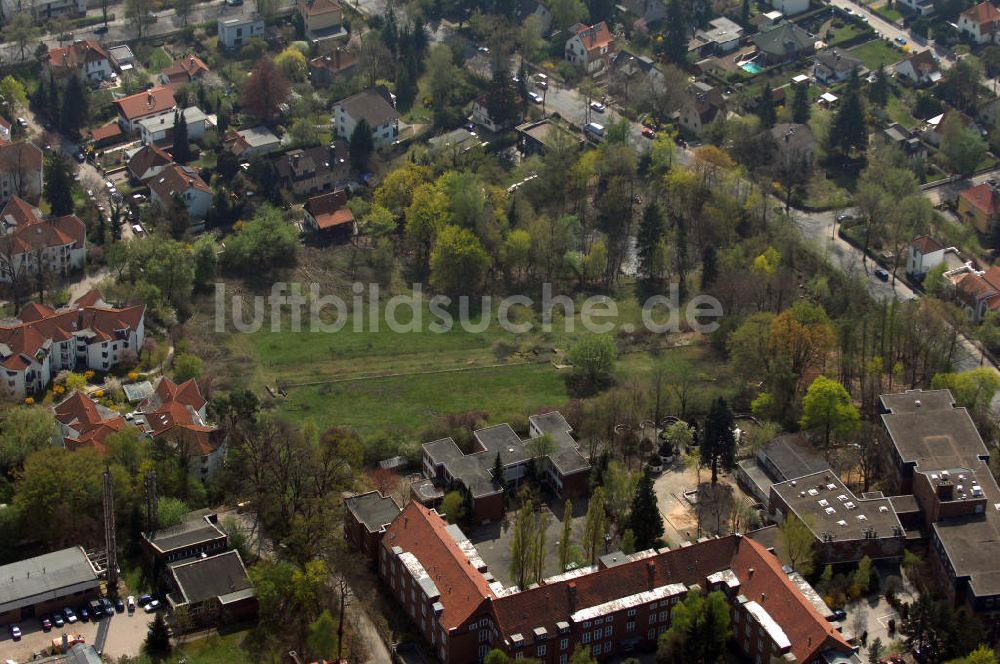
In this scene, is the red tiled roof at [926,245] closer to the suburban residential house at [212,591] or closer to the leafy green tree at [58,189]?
the suburban residential house at [212,591]

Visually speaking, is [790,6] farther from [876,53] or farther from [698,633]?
[698,633]

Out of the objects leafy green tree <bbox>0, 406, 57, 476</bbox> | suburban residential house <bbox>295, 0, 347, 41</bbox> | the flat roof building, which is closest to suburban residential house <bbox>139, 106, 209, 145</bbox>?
suburban residential house <bbox>295, 0, 347, 41</bbox>

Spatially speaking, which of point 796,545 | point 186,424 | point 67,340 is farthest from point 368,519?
point 67,340

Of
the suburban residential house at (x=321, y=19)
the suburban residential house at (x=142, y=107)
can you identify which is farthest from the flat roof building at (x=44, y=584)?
the suburban residential house at (x=321, y=19)

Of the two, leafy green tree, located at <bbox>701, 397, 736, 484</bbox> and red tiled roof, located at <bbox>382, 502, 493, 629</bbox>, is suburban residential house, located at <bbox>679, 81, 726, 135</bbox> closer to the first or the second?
leafy green tree, located at <bbox>701, 397, 736, 484</bbox>

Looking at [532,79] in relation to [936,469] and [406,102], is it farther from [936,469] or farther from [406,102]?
[936,469]

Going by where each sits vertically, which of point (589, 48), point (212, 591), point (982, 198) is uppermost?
point (212, 591)
